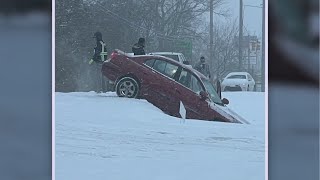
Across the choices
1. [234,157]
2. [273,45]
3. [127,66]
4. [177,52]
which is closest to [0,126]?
[127,66]

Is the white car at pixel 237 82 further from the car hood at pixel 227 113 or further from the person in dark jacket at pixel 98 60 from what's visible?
the person in dark jacket at pixel 98 60

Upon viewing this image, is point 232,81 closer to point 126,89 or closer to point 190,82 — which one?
point 190,82

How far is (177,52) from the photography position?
2.89 metres

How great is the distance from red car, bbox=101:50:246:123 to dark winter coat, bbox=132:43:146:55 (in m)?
0.02

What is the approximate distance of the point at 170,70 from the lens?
292 centimetres

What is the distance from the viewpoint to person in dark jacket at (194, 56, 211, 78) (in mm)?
2891

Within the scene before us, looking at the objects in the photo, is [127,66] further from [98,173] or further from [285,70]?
[285,70]

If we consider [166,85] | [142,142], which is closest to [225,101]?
[166,85]

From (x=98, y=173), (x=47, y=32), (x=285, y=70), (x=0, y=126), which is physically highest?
(x=47, y=32)

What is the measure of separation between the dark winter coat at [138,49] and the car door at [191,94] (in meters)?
0.24

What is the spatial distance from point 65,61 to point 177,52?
613 millimetres

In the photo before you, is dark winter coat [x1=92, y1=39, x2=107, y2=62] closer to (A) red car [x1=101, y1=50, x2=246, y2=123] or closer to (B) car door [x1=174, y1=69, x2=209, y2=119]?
(A) red car [x1=101, y1=50, x2=246, y2=123]

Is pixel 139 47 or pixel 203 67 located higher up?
pixel 139 47

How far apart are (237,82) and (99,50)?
77 cm
